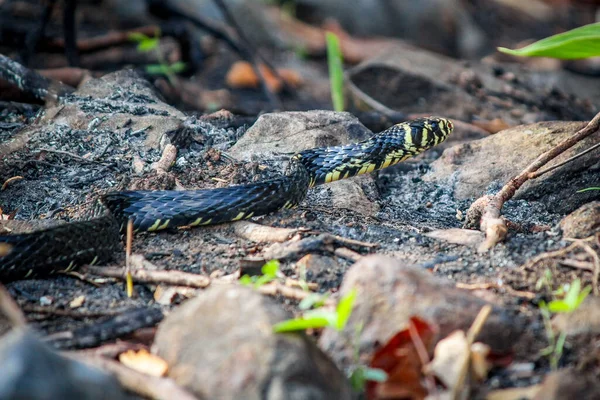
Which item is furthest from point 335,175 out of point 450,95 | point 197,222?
point 450,95

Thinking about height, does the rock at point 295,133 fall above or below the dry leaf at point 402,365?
below

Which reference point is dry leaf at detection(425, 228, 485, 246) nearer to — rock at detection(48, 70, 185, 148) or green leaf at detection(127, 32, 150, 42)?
rock at detection(48, 70, 185, 148)

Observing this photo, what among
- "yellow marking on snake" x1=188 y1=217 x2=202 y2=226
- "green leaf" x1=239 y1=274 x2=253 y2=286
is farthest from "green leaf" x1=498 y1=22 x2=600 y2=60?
"yellow marking on snake" x1=188 y1=217 x2=202 y2=226

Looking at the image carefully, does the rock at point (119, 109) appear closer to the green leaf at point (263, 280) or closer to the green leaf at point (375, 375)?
the green leaf at point (263, 280)

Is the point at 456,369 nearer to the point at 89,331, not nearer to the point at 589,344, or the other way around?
the point at 589,344

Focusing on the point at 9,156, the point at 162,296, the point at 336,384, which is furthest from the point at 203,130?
the point at 336,384

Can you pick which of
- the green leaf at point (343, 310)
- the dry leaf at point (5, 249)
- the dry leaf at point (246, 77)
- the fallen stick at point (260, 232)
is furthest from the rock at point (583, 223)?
the dry leaf at point (246, 77)
